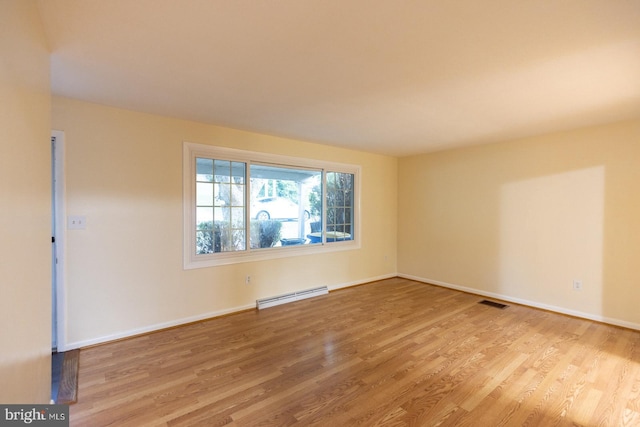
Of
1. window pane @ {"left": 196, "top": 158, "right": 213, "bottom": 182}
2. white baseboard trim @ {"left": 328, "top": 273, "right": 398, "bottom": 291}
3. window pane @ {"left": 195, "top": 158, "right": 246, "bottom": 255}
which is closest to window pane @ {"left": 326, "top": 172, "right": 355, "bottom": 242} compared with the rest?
white baseboard trim @ {"left": 328, "top": 273, "right": 398, "bottom": 291}

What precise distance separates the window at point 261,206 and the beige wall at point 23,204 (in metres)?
1.75

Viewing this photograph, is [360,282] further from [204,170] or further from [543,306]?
[204,170]

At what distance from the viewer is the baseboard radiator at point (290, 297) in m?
3.80

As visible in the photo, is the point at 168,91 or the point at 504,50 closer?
the point at 504,50

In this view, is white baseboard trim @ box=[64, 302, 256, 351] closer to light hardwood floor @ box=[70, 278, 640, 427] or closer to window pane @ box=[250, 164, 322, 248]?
light hardwood floor @ box=[70, 278, 640, 427]

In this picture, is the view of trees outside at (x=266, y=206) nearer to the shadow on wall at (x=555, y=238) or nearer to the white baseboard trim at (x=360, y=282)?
the white baseboard trim at (x=360, y=282)

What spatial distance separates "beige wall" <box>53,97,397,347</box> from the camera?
2689 millimetres

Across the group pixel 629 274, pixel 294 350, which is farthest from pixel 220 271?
pixel 629 274

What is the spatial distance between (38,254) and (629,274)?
5.19 metres

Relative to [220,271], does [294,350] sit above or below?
below

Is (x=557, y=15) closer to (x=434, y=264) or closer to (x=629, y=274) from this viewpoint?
(x=629, y=274)

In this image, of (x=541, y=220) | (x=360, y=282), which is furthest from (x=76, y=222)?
(x=541, y=220)

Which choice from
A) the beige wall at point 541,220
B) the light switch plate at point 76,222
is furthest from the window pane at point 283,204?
the beige wall at point 541,220

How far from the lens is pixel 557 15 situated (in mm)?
1431
